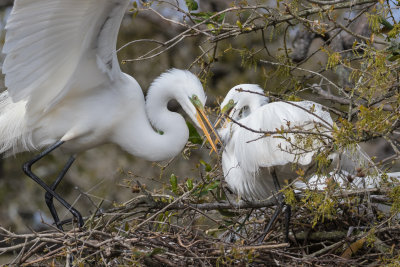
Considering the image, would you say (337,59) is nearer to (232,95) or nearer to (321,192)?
(321,192)

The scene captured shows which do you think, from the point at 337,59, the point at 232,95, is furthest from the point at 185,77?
the point at 337,59

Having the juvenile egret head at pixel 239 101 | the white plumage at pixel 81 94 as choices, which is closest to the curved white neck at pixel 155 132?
the white plumage at pixel 81 94

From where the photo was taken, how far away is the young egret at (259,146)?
307 centimetres

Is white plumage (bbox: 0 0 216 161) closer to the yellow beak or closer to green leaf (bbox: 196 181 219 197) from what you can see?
the yellow beak

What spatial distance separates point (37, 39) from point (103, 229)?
102 cm

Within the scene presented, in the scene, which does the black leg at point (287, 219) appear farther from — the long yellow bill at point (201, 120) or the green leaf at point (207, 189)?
the long yellow bill at point (201, 120)

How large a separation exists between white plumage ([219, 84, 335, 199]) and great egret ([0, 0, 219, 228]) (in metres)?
0.20

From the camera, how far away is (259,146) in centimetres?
322

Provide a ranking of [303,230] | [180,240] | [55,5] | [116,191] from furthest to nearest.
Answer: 1. [116,191]
2. [303,230]
3. [55,5]
4. [180,240]

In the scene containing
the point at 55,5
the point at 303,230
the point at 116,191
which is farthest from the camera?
the point at 116,191

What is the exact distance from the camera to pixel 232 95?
12.1ft

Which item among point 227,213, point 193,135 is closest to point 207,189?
point 227,213

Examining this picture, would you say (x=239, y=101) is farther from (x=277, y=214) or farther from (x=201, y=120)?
(x=277, y=214)

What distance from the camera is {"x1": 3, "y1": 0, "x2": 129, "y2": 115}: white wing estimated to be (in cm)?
302
